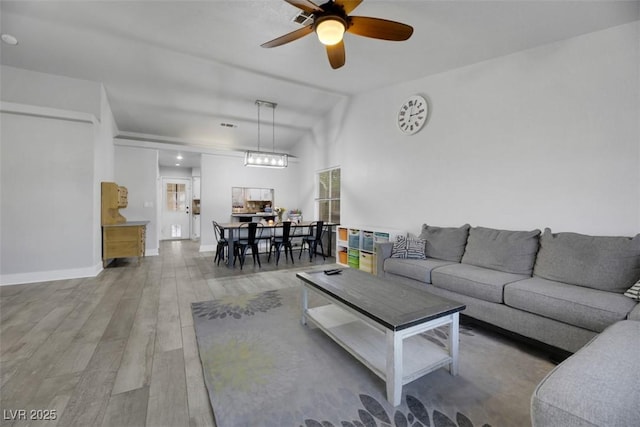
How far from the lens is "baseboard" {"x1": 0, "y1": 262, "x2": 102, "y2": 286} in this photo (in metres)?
3.72

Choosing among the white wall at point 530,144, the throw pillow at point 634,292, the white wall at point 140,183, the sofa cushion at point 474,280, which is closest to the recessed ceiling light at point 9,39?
the white wall at point 140,183

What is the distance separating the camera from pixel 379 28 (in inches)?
84.4

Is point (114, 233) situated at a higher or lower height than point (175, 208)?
lower

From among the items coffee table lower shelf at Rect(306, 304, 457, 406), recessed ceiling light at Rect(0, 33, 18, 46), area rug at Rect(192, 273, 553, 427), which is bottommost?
area rug at Rect(192, 273, 553, 427)

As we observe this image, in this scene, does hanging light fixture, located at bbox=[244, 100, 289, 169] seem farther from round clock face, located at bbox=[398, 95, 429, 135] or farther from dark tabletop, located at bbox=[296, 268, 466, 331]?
dark tabletop, located at bbox=[296, 268, 466, 331]

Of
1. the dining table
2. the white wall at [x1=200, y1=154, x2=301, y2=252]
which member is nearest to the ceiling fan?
the dining table

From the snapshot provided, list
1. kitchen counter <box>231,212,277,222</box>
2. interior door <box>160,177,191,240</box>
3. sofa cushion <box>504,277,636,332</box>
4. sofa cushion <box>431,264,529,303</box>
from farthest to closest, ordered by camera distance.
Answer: interior door <box>160,177,191,240</box> < kitchen counter <box>231,212,277,222</box> < sofa cushion <box>431,264,529,303</box> < sofa cushion <box>504,277,636,332</box>

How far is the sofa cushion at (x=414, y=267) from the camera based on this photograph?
115 inches

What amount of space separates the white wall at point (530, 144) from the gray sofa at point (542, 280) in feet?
1.16

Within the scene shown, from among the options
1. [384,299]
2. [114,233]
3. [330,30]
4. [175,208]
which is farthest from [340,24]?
[175,208]

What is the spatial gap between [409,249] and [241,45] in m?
3.40

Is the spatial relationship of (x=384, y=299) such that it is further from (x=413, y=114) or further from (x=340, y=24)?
(x=413, y=114)

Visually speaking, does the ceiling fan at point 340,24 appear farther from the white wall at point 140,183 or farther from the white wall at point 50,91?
the white wall at point 140,183

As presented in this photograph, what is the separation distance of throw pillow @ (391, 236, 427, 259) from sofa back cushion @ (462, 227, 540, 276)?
50cm
